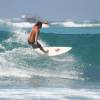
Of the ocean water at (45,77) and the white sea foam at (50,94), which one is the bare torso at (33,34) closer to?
the ocean water at (45,77)

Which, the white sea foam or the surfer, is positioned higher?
the surfer

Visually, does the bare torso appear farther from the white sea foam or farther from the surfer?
the white sea foam

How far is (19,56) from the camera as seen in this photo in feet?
60.7

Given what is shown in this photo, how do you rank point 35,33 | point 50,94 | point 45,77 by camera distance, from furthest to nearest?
point 35,33, point 45,77, point 50,94

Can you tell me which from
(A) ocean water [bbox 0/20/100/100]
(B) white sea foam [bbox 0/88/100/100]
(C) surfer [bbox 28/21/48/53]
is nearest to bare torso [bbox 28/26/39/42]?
(C) surfer [bbox 28/21/48/53]

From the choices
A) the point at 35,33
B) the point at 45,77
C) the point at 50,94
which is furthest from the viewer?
the point at 35,33

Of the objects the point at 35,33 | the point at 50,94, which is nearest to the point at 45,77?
the point at 35,33

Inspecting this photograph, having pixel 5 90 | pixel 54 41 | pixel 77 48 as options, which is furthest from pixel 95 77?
pixel 54 41

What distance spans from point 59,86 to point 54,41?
1962 centimetres

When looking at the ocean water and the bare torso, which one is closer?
the ocean water

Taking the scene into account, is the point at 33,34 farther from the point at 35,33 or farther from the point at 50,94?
the point at 50,94

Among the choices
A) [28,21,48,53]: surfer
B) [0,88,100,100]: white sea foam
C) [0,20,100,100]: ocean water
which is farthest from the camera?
[28,21,48,53]: surfer

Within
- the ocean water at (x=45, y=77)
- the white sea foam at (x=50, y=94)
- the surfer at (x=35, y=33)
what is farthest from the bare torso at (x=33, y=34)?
the white sea foam at (x=50, y=94)

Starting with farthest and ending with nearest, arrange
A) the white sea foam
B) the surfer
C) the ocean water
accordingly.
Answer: the surfer
the ocean water
the white sea foam
